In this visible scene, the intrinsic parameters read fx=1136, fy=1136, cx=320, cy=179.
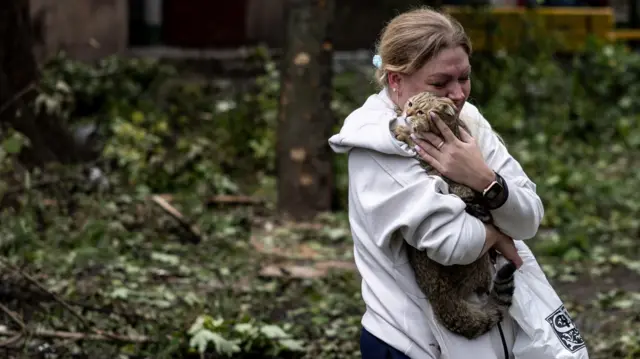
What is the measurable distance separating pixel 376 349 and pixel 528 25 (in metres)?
12.0

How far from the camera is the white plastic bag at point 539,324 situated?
317cm

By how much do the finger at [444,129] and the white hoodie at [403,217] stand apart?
0.10 meters

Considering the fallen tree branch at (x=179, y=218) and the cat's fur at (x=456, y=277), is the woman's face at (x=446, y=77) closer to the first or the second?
the cat's fur at (x=456, y=277)

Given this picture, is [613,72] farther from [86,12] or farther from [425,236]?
[425,236]

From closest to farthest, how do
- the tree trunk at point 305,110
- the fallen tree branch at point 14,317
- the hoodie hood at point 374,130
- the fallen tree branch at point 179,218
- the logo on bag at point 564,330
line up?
the hoodie hood at point 374,130 < the logo on bag at point 564,330 < the fallen tree branch at point 14,317 < the fallen tree branch at point 179,218 < the tree trunk at point 305,110

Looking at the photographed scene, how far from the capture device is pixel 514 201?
121 inches

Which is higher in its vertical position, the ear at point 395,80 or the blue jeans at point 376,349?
the ear at point 395,80

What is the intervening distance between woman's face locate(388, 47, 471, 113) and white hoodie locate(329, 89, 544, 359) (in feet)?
0.40

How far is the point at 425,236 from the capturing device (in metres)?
3.02

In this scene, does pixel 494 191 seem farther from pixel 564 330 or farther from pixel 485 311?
pixel 564 330

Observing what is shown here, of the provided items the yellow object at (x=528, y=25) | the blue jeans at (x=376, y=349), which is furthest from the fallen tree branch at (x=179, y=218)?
the yellow object at (x=528, y=25)

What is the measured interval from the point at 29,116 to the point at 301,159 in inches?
86.6

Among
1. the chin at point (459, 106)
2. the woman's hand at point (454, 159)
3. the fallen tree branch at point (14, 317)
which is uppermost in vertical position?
the chin at point (459, 106)

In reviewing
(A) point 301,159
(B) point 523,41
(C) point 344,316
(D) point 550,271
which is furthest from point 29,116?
(B) point 523,41
